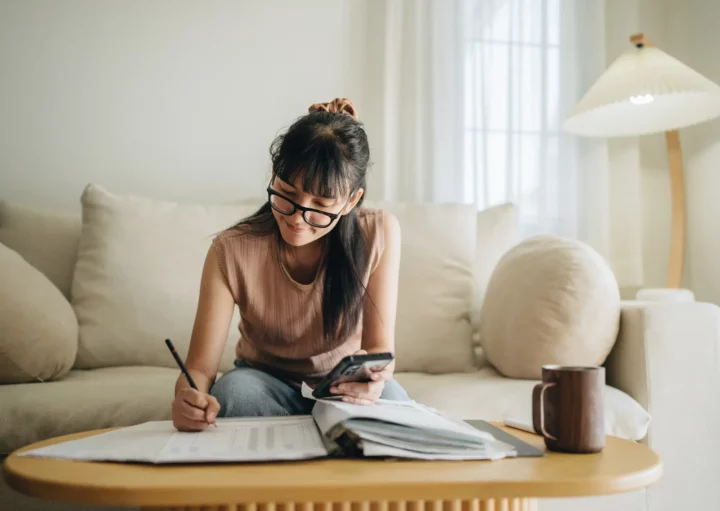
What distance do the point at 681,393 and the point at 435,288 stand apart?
71 cm

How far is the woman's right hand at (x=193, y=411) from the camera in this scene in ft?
2.92

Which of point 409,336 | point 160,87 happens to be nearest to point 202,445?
point 409,336

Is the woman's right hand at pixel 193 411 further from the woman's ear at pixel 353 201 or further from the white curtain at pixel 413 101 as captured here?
the white curtain at pixel 413 101

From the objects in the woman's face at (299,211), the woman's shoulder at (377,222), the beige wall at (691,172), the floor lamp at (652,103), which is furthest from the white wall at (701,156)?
the woman's face at (299,211)

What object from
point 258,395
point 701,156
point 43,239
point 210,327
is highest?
point 701,156

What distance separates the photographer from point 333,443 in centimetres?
78

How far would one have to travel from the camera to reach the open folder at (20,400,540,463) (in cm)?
74

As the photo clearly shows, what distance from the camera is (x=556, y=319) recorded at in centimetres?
154

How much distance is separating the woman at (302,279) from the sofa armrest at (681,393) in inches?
24.0

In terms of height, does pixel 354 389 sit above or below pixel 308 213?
below

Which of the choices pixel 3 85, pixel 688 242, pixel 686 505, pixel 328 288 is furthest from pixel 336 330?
pixel 688 242

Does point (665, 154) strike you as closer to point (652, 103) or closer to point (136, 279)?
point (652, 103)

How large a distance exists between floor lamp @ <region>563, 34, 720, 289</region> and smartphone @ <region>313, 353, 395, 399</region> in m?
1.63

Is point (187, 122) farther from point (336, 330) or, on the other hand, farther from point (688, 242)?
point (688, 242)
